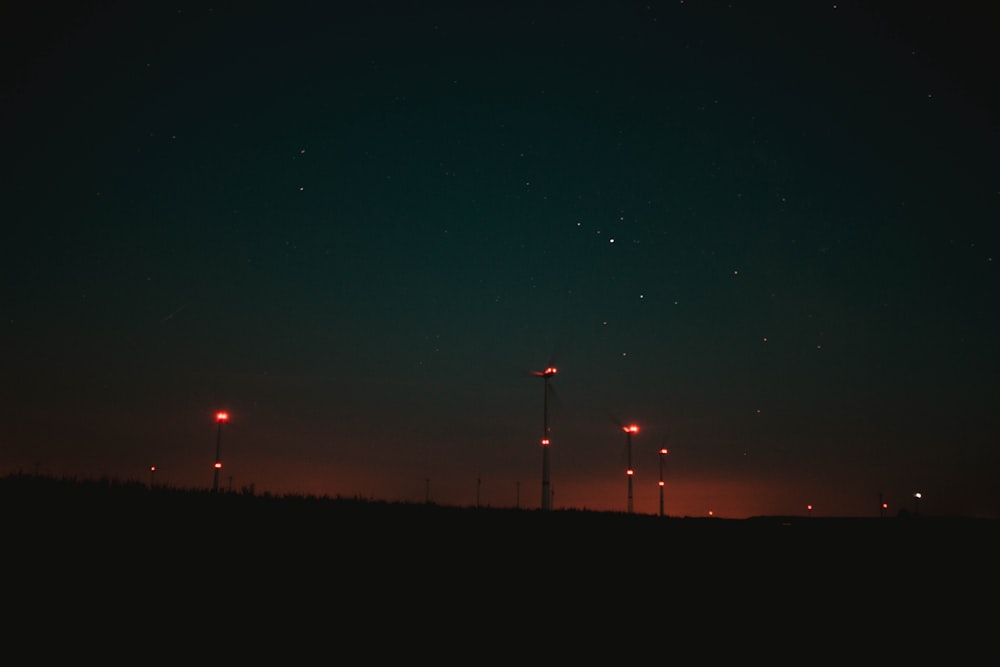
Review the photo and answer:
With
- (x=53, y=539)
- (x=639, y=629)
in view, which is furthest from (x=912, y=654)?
(x=53, y=539)

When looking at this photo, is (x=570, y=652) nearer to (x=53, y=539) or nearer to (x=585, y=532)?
(x=53, y=539)

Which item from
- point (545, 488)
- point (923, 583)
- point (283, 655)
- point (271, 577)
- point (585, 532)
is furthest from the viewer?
point (545, 488)

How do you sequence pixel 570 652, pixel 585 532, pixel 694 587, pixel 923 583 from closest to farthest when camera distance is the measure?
1. pixel 570 652
2. pixel 694 587
3. pixel 923 583
4. pixel 585 532

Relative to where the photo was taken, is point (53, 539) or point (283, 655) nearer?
point (283, 655)

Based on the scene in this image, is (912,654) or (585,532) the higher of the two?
(585,532)

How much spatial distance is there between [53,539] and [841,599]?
16597mm

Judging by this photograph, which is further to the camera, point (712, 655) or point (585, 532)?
point (585, 532)

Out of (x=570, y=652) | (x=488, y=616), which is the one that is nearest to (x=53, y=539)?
(x=488, y=616)

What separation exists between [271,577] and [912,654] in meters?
11.6

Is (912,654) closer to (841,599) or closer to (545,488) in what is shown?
(841,599)

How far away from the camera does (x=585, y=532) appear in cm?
2361

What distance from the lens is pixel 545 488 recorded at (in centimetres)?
4538

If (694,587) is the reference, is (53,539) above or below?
above

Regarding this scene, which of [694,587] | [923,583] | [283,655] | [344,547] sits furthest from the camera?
[923,583]
